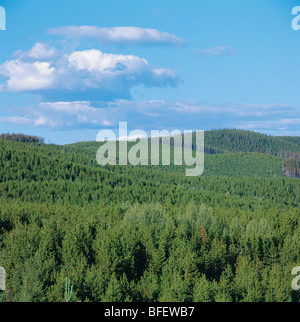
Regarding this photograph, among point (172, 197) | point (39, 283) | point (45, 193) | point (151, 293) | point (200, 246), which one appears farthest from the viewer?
point (172, 197)

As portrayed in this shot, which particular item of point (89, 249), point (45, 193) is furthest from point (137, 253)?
point (45, 193)

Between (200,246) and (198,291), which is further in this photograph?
(200,246)

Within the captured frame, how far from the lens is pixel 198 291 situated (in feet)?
105

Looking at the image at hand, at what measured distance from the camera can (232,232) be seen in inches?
2586

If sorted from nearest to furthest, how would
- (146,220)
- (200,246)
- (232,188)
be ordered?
1. (200,246)
2. (146,220)
3. (232,188)

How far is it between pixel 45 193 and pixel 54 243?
74378 millimetres

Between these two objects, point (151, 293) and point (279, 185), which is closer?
point (151, 293)

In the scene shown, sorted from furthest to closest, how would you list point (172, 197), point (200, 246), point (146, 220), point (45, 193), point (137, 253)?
point (172, 197) < point (45, 193) < point (146, 220) < point (200, 246) < point (137, 253)

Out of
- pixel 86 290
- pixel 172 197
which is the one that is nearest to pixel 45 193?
pixel 172 197

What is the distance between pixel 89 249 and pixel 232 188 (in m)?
145
